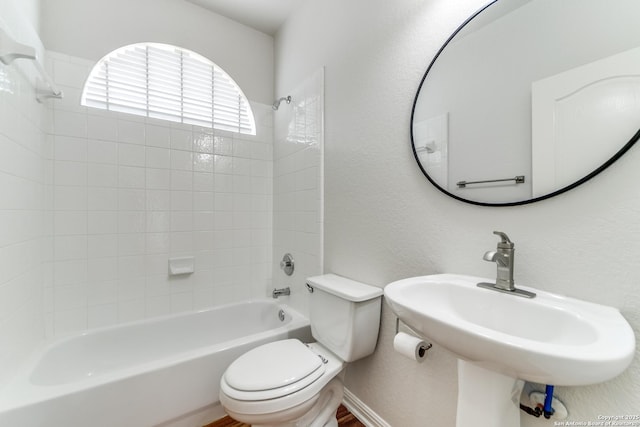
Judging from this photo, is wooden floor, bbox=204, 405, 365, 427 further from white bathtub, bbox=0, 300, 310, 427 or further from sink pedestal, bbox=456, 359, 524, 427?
sink pedestal, bbox=456, 359, 524, 427

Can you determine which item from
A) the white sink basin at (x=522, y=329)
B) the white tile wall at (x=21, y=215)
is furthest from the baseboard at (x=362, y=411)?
the white tile wall at (x=21, y=215)

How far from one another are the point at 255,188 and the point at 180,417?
5.08ft

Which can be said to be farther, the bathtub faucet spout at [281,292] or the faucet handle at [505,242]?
the bathtub faucet spout at [281,292]

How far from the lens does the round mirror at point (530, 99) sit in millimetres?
665

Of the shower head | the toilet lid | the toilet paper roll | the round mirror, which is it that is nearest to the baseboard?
the toilet lid

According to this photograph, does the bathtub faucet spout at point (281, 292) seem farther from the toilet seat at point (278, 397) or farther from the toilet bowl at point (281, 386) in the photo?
the toilet seat at point (278, 397)

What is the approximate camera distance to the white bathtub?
41.4 inches

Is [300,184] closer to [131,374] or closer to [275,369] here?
[275,369]

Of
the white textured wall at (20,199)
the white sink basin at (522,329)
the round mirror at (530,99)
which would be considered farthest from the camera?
the white textured wall at (20,199)

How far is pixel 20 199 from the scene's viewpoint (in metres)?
1.21

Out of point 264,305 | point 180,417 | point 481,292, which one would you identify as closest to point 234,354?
point 180,417

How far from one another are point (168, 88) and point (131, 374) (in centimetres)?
183

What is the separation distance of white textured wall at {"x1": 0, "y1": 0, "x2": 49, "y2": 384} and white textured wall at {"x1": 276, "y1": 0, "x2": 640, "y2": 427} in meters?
1.46

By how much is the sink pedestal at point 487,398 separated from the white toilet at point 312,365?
515mm
